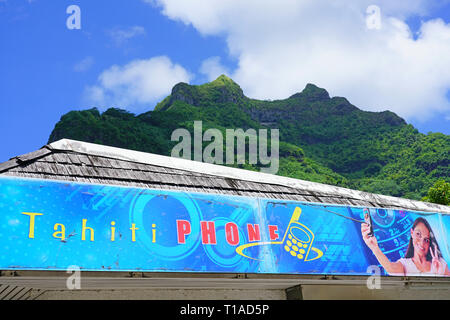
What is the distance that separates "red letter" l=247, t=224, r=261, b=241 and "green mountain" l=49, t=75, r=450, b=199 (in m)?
50.9

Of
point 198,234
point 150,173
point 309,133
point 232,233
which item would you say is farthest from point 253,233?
point 309,133

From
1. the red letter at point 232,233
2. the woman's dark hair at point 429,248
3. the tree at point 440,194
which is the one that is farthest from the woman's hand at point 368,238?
the tree at point 440,194

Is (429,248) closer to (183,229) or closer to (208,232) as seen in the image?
(208,232)

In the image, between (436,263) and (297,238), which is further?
(436,263)

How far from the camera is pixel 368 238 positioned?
289 inches

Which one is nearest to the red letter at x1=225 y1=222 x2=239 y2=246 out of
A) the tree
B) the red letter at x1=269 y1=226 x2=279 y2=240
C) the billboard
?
the billboard

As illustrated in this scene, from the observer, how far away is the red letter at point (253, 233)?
6422 millimetres

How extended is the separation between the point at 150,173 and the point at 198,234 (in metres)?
1.07

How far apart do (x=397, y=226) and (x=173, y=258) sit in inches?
153

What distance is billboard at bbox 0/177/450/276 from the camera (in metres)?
5.14

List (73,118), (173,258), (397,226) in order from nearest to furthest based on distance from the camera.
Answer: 1. (173,258)
2. (397,226)
3. (73,118)
